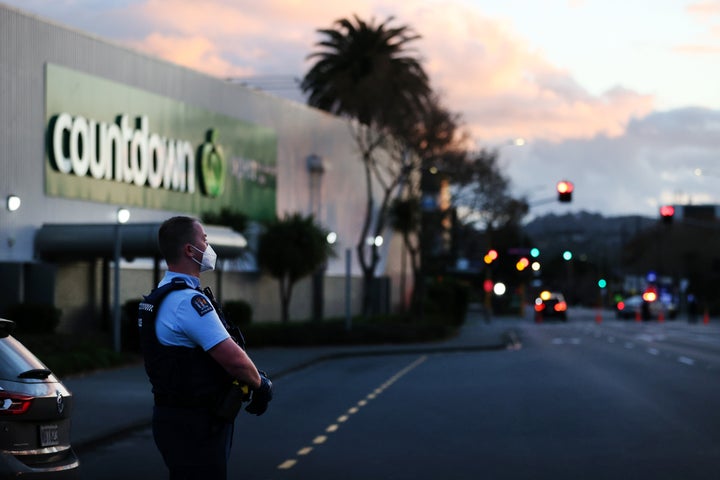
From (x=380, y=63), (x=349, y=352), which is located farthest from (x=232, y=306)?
(x=380, y=63)

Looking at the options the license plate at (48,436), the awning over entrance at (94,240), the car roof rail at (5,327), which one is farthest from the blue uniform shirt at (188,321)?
the awning over entrance at (94,240)

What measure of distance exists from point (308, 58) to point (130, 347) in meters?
40.4

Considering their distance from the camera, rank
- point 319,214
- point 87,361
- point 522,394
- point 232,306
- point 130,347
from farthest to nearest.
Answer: point 319,214 < point 232,306 < point 130,347 < point 87,361 < point 522,394

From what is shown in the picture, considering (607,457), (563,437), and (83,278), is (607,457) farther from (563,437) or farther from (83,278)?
(83,278)

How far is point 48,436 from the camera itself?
27.1 ft

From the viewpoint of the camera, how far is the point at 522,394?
79.8ft

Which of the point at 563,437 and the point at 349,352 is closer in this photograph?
the point at 563,437

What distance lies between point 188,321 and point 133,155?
37.4 m

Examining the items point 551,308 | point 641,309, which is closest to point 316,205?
point 551,308

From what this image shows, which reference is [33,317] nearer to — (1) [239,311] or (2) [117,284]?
(2) [117,284]

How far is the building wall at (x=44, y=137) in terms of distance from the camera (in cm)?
3616

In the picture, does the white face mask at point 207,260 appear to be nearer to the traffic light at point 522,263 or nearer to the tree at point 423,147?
the tree at point 423,147

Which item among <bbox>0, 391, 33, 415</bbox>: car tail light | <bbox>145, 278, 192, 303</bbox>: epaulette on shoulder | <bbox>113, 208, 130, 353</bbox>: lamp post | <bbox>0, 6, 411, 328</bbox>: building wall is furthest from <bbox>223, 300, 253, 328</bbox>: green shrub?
<bbox>145, 278, 192, 303</bbox>: epaulette on shoulder

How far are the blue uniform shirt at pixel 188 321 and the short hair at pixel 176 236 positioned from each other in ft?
0.33
